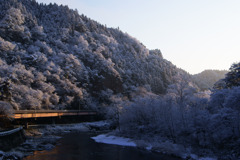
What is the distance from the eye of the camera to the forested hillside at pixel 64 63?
73.2m

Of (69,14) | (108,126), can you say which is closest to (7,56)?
(108,126)

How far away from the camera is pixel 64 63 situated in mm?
108250

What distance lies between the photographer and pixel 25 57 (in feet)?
295

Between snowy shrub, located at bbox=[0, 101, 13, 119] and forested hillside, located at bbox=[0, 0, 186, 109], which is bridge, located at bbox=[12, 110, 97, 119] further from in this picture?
forested hillside, located at bbox=[0, 0, 186, 109]

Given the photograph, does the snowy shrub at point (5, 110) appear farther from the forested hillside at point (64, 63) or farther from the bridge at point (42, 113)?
the forested hillside at point (64, 63)

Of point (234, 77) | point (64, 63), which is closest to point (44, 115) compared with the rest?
point (234, 77)

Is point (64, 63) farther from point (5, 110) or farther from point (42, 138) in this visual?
point (42, 138)

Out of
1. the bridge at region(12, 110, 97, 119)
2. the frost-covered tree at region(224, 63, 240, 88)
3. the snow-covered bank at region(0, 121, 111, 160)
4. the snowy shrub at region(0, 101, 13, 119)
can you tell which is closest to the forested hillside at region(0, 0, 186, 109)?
the bridge at region(12, 110, 97, 119)

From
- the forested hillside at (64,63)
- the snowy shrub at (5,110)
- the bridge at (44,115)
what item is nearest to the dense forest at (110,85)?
the forested hillside at (64,63)

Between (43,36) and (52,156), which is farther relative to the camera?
(43,36)

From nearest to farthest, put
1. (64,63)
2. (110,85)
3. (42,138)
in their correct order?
(42,138) < (64,63) < (110,85)

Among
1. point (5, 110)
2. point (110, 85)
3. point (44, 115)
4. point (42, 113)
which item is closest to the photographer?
point (5, 110)

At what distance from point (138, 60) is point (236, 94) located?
141 meters

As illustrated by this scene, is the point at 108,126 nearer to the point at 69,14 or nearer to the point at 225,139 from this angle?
the point at 225,139
